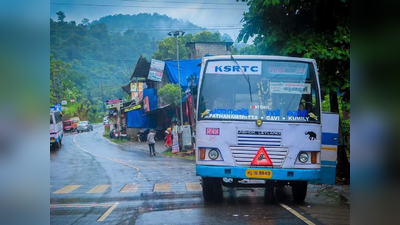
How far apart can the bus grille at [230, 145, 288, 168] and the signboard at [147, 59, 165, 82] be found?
10.5 ft

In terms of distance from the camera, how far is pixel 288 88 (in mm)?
6844

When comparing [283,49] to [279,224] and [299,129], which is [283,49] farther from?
[279,224]

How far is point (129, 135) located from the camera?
10438mm

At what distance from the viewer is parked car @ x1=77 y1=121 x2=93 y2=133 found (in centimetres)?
828

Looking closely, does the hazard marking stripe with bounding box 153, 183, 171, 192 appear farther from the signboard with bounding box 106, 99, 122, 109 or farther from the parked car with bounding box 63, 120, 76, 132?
the parked car with bounding box 63, 120, 76, 132

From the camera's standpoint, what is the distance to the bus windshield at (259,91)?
6770 millimetres

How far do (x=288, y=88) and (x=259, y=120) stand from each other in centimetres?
74

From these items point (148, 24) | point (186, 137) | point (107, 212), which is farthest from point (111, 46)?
point (186, 137)

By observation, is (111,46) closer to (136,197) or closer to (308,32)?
(136,197)

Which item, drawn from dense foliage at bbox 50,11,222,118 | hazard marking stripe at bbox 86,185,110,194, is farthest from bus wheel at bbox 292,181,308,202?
hazard marking stripe at bbox 86,185,110,194

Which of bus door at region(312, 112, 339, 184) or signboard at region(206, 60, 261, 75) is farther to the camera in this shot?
bus door at region(312, 112, 339, 184)
